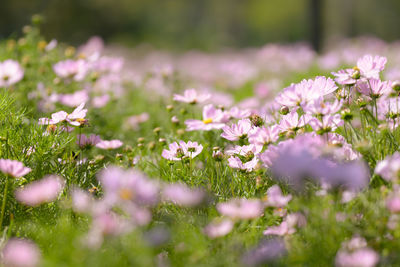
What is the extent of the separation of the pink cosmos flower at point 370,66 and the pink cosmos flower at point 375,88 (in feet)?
0.07

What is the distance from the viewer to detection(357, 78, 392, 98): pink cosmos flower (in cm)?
133

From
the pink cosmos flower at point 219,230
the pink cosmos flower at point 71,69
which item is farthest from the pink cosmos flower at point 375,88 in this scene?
the pink cosmos flower at point 71,69

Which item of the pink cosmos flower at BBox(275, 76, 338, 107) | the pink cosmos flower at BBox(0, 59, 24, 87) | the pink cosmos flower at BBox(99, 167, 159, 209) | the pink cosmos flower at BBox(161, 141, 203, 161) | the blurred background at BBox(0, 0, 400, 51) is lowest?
the blurred background at BBox(0, 0, 400, 51)

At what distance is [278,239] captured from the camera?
3.56 feet

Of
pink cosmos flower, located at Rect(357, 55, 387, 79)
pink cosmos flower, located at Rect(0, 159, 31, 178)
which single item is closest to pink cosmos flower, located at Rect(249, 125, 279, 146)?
pink cosmos flower, located at Rect(357, 55, 387, 79)

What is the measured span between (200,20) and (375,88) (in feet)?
58.4

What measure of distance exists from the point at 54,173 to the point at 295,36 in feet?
53.3

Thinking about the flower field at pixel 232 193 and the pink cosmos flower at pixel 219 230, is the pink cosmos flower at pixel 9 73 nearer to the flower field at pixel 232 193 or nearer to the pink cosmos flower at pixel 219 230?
the flower field at pixel 232 193

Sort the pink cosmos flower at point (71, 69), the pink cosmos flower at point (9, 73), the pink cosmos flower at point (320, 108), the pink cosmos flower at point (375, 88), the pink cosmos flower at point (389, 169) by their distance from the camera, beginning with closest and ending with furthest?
1. the pink cosmos flower at point (389, 169)
2. the pink cosmos flower at point (320, 108)
3. the pink cosmos flower at point (375, 88)
4. the pink cosmos flower at point (9, 73)
5. the pink cosmos flower at point (71, 69)

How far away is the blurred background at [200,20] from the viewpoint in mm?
11550

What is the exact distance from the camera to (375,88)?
4.41ft

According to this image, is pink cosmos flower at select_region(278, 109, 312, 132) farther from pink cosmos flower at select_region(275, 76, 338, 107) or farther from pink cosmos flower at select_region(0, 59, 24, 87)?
pink cosmos flower at select_region(0, 59, 24, 87)

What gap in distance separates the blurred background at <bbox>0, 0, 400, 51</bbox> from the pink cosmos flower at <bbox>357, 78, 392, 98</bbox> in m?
5.10

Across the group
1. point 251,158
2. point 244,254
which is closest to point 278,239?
point 244,254
